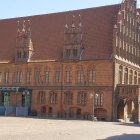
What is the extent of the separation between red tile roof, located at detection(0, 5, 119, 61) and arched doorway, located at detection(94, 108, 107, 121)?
7.45 metres

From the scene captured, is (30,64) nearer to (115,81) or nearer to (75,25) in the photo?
(75,25)

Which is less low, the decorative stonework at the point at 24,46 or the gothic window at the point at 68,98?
the decorative stonework at the point at 24,46

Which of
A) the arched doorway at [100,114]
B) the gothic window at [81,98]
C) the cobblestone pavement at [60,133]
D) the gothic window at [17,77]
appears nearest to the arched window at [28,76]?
the gothic window at [17,77]

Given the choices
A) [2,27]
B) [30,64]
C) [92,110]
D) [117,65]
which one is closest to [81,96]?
[92,110]

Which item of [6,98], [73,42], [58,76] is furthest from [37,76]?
[73,42]

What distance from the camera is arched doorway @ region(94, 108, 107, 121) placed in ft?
185

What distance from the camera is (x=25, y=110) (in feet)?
202

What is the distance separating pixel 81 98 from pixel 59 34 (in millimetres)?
12279

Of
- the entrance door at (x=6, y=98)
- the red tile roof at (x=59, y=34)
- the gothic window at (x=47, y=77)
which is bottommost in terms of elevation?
the entrance door at (x=6, y=98)

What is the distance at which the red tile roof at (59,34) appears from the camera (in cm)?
5934

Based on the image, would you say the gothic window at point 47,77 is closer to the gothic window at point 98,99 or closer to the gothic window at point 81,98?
the gothic window at point 81,98

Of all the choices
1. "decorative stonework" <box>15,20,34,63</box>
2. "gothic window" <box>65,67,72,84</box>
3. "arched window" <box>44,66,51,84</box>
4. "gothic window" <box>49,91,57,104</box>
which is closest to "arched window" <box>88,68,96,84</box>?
"gothic window" <box>65,67,72,84</box>

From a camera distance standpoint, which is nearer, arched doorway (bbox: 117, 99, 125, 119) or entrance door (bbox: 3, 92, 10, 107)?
arched doorway (bbox: 117, 99, 125, 119)

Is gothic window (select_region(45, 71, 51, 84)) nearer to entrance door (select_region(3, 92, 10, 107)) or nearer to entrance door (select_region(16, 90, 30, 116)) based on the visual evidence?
entrance door (select_region(16, 90, 30, 116))
